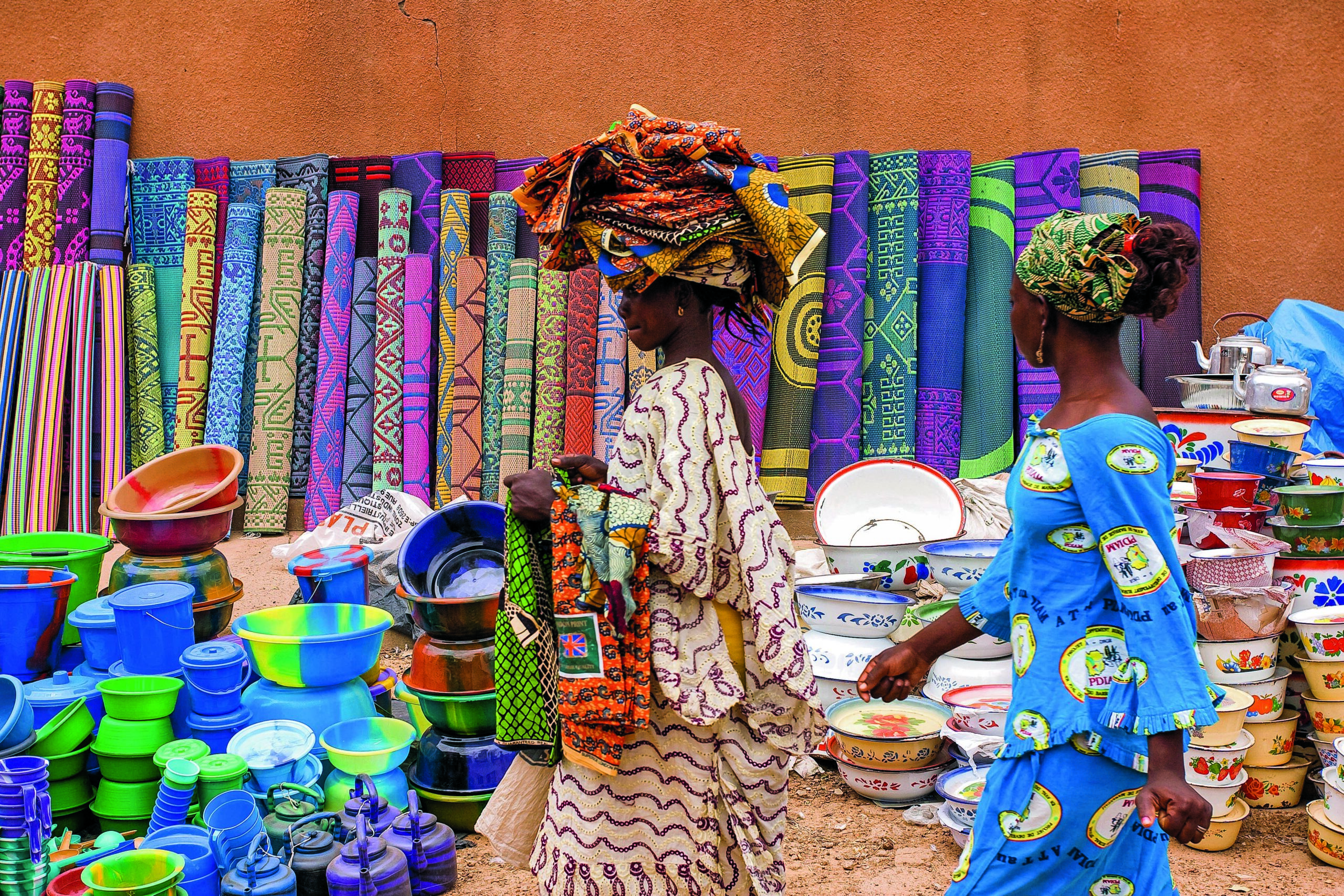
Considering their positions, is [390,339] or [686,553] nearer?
[686,553]

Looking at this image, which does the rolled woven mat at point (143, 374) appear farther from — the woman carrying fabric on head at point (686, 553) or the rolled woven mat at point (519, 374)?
the woman carrying fabric on head at point (686, 553)

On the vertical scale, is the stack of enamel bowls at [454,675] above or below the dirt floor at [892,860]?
above

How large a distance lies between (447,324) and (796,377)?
7.10ft

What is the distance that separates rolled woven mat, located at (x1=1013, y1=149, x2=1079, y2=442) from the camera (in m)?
6.02

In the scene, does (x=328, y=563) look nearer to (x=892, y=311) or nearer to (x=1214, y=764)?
(x=1214, y=764)

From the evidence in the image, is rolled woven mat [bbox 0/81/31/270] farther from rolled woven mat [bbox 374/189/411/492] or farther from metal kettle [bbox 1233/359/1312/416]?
metal kettle [bbox 1233/359/1312/416]

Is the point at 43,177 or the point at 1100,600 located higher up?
the point at 43,177

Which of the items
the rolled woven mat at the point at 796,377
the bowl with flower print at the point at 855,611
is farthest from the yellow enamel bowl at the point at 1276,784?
the rolled woven mat at the point at 796,377

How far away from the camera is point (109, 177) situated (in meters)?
6.86

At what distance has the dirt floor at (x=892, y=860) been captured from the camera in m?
3.29

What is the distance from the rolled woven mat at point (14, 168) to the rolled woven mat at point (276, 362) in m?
1.37

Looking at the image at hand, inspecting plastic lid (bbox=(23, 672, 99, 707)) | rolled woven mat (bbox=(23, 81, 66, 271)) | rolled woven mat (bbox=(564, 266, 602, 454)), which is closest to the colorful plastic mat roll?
rolled woven mat (bbox=(564, 266, 602, 454))

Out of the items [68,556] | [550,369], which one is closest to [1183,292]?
[550,369]

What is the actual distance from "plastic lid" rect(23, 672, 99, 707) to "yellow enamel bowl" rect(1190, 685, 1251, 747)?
370 cm
